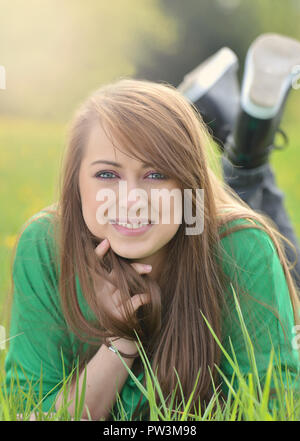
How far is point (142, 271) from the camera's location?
0.98m

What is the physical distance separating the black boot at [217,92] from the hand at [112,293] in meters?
0.87

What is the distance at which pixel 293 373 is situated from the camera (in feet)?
3.21

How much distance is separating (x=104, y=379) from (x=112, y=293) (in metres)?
0.15

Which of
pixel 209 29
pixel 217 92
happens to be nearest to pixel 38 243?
pixel 217 92

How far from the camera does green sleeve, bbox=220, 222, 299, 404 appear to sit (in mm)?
1008

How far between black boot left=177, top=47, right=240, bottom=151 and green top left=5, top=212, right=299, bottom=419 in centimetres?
78

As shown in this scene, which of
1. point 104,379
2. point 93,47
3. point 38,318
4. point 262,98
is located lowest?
point 104,379

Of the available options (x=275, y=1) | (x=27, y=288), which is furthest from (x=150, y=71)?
(x=27, y=288)

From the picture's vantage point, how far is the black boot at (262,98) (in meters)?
1.52

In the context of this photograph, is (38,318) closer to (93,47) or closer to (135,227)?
A: (135,227)

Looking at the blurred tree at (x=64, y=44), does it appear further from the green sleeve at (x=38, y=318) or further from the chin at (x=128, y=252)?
the chin at (x=128, y=252)

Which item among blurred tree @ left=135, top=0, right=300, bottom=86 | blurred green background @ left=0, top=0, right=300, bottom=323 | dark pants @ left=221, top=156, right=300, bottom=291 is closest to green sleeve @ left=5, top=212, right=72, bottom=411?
dark pants @ left=221, top=156, right=300, bottom=291
